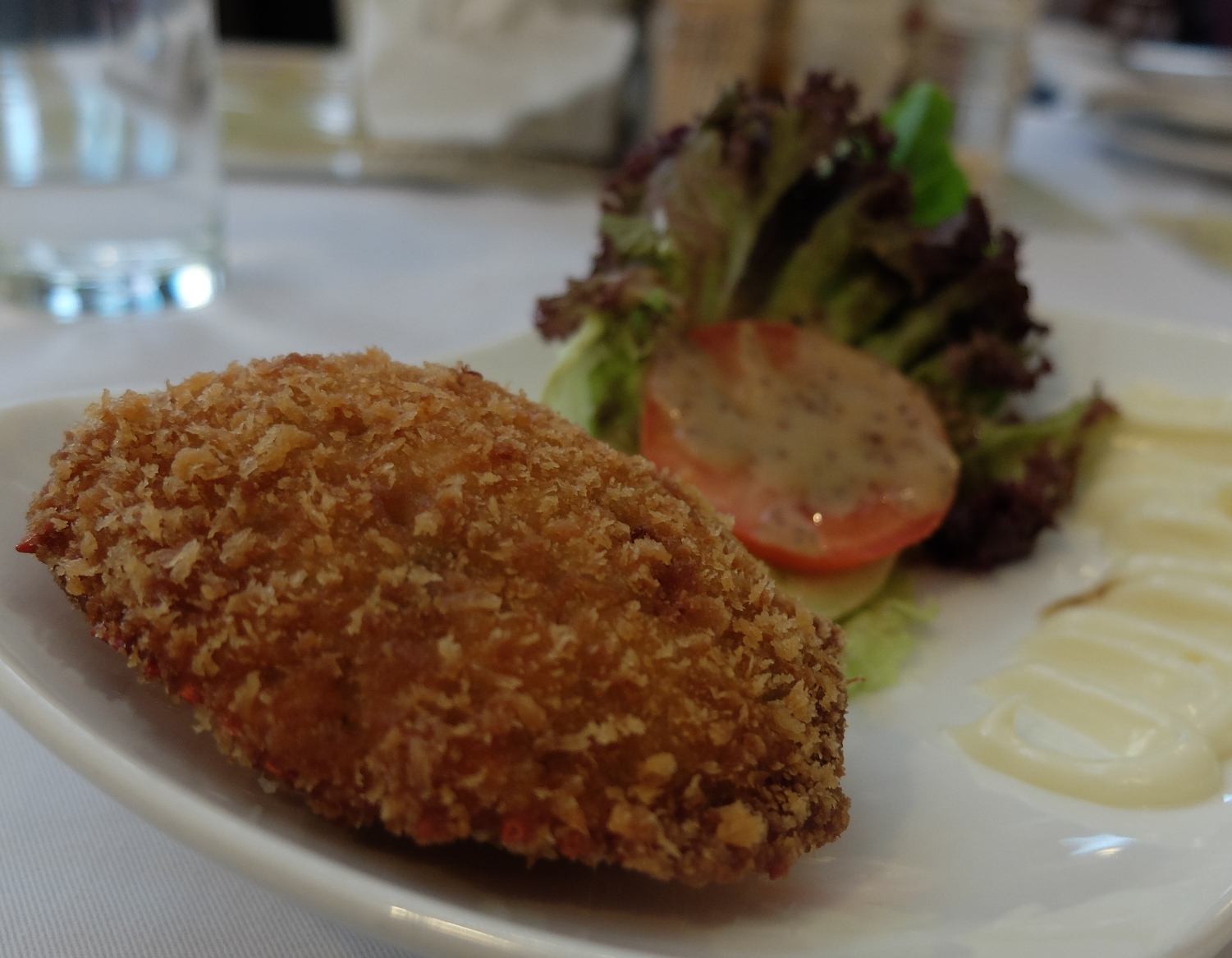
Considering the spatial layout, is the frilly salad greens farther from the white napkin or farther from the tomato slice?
the white napkin

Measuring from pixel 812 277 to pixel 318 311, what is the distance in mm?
1362

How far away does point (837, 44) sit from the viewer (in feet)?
11.3

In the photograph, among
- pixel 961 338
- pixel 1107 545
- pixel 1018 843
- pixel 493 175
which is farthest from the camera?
pixel 493 175

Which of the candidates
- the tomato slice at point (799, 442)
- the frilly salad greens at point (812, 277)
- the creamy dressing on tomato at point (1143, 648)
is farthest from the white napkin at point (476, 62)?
the creamy dressing on tomato at point (1143, 648)

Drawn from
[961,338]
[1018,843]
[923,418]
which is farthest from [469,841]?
[961,338]

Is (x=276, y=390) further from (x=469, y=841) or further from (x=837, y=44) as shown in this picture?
(x=837, y=44)

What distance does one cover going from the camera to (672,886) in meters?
0.95

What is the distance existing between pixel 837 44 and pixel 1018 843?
299cm

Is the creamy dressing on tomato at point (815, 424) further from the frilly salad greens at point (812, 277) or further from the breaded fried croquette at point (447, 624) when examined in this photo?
the breaded fried croquette at point (447, 624)

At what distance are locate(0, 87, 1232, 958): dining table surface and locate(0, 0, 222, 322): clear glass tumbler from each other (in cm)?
9

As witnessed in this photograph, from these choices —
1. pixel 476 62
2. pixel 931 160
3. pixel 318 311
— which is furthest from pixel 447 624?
pixel 476 62

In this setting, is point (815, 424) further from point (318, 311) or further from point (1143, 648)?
point (318, 311)

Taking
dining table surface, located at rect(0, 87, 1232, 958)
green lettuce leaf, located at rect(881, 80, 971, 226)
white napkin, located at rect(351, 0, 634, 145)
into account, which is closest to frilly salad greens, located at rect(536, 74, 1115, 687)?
green lettuce leaf, located at rect(881, 80, 971, 226)

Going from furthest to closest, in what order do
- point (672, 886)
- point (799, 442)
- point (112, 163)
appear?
point (112, 163) < point (799, 442) < point (672, 886)
